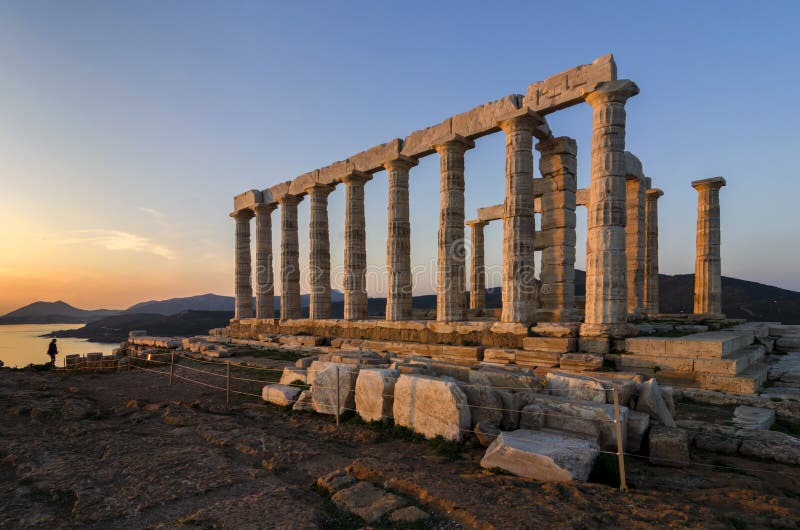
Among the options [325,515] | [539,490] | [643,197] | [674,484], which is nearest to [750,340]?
[643,197]

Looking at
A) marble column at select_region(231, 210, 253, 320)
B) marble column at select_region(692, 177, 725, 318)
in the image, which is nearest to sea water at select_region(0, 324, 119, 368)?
marble column at select_region(231, 210, 253, 320)

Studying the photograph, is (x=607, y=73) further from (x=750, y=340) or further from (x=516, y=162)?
(x=750, y=340)

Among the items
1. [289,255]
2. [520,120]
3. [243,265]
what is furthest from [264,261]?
[520,120]

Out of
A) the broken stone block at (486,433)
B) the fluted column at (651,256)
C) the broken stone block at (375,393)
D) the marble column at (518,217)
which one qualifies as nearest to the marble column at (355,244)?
the marble column at (518,217)

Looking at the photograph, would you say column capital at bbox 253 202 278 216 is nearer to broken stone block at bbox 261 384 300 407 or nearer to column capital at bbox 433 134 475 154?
column capital at bbox 433 134 475 154

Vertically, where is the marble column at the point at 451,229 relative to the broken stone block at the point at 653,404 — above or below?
above

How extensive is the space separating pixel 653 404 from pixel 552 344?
6.22 meters

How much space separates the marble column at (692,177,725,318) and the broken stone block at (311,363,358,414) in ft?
64.7

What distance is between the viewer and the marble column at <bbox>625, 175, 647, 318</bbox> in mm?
19938

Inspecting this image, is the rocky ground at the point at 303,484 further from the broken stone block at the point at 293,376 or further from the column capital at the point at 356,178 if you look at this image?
the column capital at the point at 356,178

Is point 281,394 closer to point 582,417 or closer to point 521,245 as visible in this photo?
point 582,417

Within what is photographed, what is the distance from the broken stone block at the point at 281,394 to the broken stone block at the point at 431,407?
3.29 meters

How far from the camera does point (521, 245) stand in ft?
50.8

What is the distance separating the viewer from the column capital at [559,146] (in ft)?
56.7
